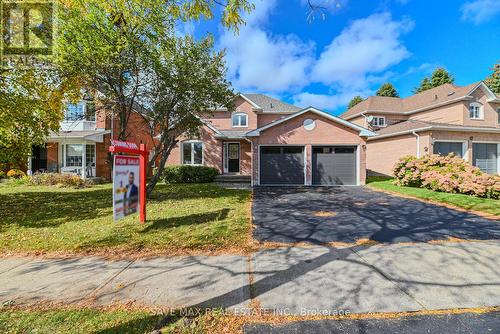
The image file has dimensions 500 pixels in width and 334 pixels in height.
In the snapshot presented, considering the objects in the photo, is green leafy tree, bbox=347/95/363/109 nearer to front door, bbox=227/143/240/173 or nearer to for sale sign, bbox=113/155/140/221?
front door, bbox=227/143/240/173

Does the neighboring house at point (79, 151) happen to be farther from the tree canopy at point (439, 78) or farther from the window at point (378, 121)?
the tree canopy at point (439, 78)

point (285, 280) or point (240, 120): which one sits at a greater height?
point (240, 120)

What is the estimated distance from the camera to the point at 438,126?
15469mm

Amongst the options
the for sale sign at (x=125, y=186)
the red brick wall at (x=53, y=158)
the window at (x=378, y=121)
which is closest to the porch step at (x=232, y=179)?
the for sale sign at (x=125, y=186)

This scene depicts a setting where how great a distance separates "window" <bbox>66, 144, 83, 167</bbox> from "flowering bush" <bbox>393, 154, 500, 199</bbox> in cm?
2218

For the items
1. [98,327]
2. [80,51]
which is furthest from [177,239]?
[80,51]

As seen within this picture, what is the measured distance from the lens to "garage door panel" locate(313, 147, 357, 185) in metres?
15.5

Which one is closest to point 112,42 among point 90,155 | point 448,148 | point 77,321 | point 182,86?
point 182,86

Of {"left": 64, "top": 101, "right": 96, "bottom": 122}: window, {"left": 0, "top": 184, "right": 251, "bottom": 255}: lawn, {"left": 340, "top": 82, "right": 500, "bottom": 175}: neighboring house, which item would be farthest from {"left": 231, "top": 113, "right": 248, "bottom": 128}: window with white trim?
{"left": 0, "top": 184, "right": 251, "bottom": 255}: lawn

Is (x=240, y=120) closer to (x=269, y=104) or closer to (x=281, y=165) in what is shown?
(x=269, y=104)

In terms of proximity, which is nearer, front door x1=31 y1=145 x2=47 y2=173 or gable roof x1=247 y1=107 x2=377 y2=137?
gable roof x1=247 y1=107 x2=377 y2=137

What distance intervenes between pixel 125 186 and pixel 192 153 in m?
13.0

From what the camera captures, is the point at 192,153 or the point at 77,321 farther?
the point at 192,153

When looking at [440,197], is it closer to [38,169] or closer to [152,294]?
[152,294]
